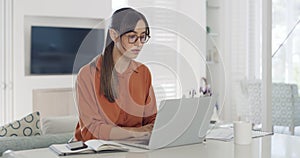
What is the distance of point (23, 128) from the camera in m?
2.29

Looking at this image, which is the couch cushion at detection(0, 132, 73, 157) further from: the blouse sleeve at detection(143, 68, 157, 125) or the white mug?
the white mug

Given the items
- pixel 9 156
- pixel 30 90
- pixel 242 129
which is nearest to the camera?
pixel 9 156

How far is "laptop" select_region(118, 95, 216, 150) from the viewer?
146cm

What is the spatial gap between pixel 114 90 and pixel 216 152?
0.45m

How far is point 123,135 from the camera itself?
1606 millimetres

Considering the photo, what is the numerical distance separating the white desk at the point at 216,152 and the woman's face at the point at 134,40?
395mm

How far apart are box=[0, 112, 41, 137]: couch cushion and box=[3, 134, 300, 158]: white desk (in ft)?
2.75

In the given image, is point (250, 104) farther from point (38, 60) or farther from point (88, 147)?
point (88, 147)

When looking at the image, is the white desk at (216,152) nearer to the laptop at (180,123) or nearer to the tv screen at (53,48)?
the laptop at (180,123)

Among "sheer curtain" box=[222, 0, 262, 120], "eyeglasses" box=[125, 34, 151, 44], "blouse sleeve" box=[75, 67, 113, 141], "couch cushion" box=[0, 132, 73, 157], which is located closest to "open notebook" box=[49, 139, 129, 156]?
"blouse sleeve" box=[75, 67, 113, 141]

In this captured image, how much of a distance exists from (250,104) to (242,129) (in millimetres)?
4204

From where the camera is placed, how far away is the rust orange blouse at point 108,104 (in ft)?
5.21

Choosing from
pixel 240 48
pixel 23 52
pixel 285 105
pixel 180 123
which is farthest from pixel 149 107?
pixel 240 48

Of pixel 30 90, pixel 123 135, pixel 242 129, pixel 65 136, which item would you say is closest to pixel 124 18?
pixel 123 135
